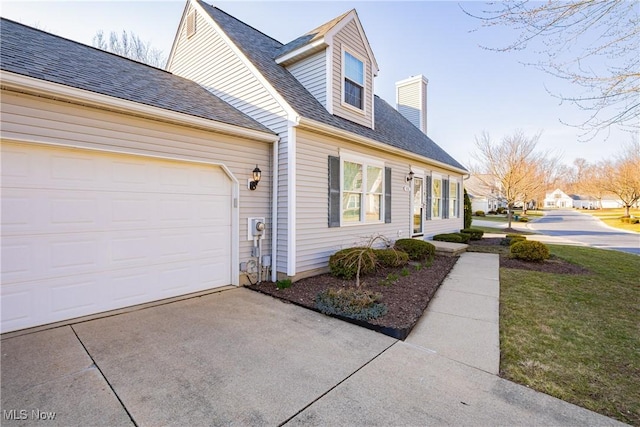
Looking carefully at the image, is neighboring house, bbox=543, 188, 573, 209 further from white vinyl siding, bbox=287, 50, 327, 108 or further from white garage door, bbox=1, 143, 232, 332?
white garage door, bbox=1, 143, 232, 332

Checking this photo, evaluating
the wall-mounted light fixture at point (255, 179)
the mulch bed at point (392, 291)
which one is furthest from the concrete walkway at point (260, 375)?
the wall-mounted light fixture at point (255, 179)

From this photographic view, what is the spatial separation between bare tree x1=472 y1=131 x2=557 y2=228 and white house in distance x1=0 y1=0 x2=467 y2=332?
41.5ft

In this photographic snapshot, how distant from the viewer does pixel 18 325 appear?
3.65 m

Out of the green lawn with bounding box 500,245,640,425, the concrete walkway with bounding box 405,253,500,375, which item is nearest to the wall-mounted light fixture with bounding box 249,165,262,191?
the concrete walkway with bounding box 405,253,500,375

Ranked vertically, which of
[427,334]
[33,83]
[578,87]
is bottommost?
[427,334]

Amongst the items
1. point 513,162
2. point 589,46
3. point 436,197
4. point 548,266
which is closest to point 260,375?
point 589,46

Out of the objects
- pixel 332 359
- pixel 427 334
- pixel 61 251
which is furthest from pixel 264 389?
pixel 61 251

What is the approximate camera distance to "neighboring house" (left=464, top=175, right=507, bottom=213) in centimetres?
2053

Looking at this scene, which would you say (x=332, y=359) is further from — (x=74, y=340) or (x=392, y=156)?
(x=392, y=156)

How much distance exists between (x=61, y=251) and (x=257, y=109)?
4.27m

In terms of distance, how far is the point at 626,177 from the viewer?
30.2m

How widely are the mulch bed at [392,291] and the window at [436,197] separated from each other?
465 centimetres

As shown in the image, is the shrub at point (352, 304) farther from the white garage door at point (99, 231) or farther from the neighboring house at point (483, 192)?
the neighboring house at point (483, 192)

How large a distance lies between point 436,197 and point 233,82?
8.73 meters
